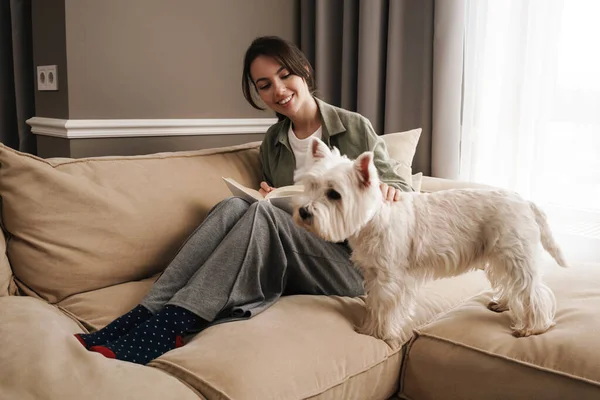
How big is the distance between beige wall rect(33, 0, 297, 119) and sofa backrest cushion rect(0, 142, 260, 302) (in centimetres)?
54

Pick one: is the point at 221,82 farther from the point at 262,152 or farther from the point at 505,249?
the point at 505,249

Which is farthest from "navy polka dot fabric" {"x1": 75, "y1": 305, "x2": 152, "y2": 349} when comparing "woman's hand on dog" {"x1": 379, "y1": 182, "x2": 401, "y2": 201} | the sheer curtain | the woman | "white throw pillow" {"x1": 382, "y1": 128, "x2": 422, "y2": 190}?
the sheer curtain

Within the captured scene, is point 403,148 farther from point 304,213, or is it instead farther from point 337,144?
point 304,213

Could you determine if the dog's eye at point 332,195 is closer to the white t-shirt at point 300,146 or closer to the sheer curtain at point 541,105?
the white t-shirt at point 300,146

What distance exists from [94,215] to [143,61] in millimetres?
984

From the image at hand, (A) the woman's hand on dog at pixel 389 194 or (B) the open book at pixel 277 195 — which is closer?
(A) the woman's hand on dog at pixel 389 194

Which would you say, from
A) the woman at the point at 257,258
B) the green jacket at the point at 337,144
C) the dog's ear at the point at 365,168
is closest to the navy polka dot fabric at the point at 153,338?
the woman at the point at 257,258

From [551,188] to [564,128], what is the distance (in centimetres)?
28

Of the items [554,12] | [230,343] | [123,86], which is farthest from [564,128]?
[123,86]

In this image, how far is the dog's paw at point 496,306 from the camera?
1.59 metres

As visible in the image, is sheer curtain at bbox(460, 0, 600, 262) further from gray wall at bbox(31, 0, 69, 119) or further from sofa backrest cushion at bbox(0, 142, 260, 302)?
gray wall at bbox(31, 0, 69, 119)

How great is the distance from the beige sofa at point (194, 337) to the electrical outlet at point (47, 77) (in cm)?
67

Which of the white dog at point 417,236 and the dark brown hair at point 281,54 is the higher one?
the dark brown hair at point 281,54

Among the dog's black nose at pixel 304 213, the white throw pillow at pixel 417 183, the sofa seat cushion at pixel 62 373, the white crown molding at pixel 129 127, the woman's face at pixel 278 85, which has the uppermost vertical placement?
the woman's face at pixel 278 85
